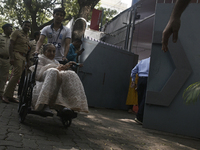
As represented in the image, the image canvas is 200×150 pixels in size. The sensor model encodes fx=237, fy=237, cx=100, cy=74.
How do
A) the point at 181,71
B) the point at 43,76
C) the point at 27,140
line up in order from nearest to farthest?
the point at 27,140 → the point at 43,76 → the point at 181,71

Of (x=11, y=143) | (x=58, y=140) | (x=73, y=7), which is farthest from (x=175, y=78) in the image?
(x=73, y=7)

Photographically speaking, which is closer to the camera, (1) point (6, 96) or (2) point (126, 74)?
(1) point (6, 96)

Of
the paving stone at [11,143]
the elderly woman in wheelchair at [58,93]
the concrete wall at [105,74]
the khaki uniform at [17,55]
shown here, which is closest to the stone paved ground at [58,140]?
the paving stone at [11,143]

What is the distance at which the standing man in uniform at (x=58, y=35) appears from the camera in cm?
516

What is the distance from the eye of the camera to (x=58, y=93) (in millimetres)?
3699

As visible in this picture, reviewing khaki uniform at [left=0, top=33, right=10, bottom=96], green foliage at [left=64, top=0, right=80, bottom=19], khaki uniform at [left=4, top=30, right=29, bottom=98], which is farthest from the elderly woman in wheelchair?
green foliage at [left=64, top=0, right=80, bottom=19]

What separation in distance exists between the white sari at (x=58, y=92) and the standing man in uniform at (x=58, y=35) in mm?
1365

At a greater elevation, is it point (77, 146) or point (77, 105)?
point (77, 105)

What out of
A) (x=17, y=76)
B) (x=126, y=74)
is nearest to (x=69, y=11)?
(x=126, y=74)

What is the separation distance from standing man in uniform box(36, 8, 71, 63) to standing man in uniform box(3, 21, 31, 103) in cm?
139

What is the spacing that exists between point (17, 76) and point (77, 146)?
3.66 meters

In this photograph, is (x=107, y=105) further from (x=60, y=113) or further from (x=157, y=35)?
(x=60, y=113)

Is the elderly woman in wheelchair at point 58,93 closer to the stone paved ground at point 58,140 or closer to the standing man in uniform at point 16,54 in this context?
the stone paved ground at point 58,140

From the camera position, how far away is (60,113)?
141 inches
